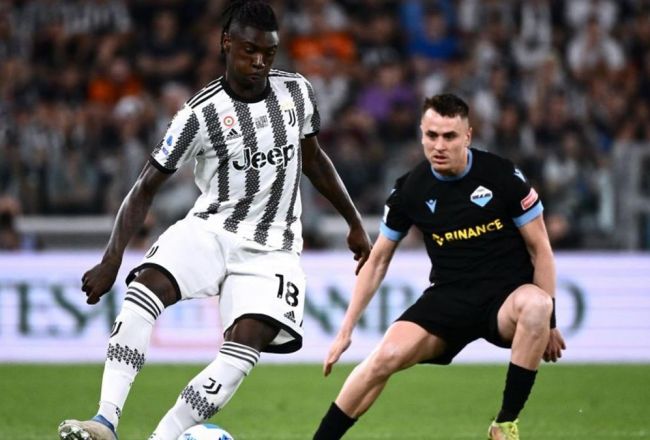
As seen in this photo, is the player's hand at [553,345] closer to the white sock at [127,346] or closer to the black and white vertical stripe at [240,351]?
the black and white vertical stripe at [240,351]

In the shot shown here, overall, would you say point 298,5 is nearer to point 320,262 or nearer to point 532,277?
point 320,262

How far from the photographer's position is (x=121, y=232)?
5.84 meters

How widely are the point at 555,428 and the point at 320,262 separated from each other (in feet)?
17.0

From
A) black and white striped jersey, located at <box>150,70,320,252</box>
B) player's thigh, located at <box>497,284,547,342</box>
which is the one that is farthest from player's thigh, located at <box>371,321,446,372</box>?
black and white striped jersey, located at <box>150,70,320,252</box>

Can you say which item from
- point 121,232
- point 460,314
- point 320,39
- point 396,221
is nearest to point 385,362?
point 460,314

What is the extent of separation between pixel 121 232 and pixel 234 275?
1.89ft

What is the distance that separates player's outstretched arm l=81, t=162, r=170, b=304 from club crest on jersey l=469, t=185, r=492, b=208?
1588 millimetres

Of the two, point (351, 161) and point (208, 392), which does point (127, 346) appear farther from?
point (351, 161)

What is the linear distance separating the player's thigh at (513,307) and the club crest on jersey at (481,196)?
1.55ft

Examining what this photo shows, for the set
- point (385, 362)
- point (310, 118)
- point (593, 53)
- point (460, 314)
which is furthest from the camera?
point (593, 53)

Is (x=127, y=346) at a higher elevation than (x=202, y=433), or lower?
higher

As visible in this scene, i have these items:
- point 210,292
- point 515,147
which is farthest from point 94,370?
point 210,292

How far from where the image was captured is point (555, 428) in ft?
26.5

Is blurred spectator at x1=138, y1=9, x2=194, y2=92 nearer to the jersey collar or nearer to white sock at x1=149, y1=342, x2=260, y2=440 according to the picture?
the jersey collar
